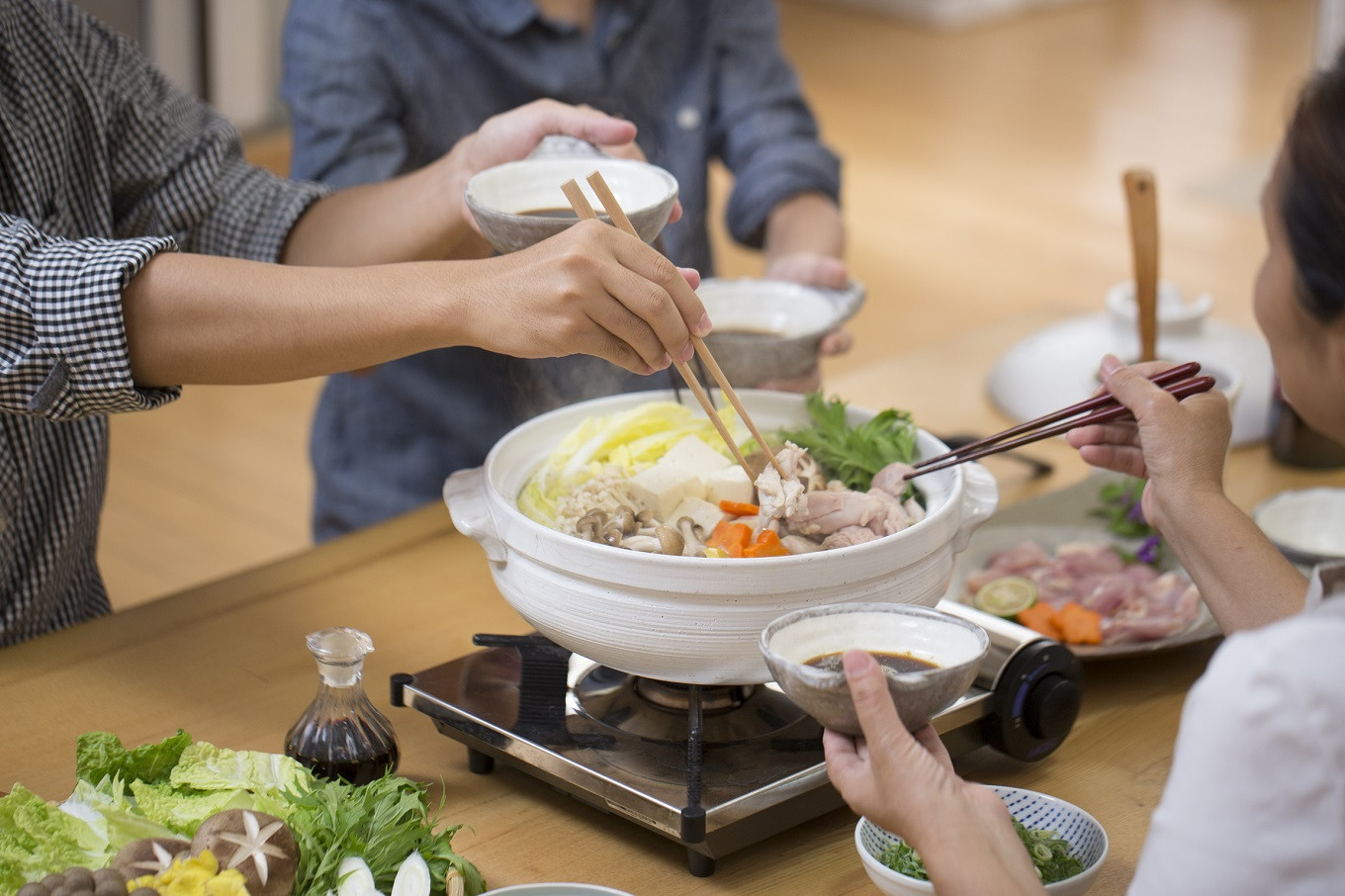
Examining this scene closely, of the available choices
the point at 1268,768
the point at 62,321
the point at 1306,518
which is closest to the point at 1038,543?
the point at 1306,518

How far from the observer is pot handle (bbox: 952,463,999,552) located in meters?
1.43

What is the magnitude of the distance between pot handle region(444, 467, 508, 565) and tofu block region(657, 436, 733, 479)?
0.19 metres

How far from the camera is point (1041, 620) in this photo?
1672 millimetres

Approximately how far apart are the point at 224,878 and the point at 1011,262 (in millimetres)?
4808

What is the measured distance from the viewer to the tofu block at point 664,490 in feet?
4.77

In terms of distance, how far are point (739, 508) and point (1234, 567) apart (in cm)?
46

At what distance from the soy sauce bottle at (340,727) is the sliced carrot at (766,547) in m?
0.35

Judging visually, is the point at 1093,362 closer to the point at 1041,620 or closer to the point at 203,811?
the point at 1041,620

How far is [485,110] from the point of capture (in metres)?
2.37

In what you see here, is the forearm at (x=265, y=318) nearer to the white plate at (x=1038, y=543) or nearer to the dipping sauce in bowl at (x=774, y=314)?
the dipping sauce in bowl at (x=774, y=314)

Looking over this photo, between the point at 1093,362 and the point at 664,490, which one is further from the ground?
the point at 664,490

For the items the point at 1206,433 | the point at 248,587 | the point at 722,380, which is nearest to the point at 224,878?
the point at 722,380

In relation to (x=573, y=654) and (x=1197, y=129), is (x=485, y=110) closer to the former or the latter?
(x=573, y=654)

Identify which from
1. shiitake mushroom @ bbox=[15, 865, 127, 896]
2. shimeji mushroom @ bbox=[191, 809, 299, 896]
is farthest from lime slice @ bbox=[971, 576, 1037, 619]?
shiitake mushroom @ bbox=[15, 865, 127, 896]
